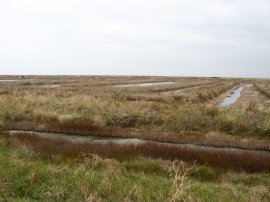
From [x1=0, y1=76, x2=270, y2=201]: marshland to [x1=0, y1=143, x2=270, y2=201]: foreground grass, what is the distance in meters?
0.03

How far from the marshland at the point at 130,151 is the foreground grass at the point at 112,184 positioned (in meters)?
0.03

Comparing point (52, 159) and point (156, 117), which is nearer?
point (52, 159)

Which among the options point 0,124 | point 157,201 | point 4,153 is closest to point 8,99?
point 0,124

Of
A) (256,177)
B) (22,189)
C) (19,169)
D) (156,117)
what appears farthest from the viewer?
(156,117)

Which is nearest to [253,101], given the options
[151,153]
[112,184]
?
[151,153]

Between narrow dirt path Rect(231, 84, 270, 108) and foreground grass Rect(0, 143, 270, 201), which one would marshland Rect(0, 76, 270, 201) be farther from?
narrow dirt path Rect(231, 84, 270, 108)

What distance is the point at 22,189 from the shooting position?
9.66 metres

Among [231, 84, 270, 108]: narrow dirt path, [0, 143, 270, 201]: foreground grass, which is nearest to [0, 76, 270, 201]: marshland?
[0, 143, 270, 201]: foreground grass

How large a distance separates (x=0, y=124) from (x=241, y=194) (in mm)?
15571

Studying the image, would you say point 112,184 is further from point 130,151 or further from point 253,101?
point 253,101

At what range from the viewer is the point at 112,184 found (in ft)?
33.2

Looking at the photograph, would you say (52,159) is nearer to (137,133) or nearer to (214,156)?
(214,156)

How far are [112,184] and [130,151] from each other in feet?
17.4

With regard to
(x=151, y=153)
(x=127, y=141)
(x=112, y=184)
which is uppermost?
(x=112, y=184)
